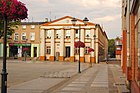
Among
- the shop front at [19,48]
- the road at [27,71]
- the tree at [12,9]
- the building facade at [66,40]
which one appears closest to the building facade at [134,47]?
the tree at [12,9]

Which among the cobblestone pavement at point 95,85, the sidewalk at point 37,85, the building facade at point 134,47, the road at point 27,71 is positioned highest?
the building facade at point 134,47

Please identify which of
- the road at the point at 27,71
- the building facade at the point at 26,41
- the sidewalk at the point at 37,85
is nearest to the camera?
A: the sidewalk at the point at 37,85

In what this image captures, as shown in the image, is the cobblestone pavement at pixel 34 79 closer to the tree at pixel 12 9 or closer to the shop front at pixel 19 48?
the tree at pixel 12 9

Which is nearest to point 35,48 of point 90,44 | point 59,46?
point 59,46

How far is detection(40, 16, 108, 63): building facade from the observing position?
254 feet

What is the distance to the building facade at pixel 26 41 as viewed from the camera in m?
88.6

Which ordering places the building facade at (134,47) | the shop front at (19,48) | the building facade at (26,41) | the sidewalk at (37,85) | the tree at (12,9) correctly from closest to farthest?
the tree at (12,9)
the building facade at (134,47)
the sidewalk at (37,85)
the building facade at (26,41)
the shop front at (19,48)

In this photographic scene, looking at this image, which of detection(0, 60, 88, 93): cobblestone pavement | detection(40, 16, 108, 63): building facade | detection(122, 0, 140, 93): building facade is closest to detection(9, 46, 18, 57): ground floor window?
detection(40, 16, 108, 63): building facade

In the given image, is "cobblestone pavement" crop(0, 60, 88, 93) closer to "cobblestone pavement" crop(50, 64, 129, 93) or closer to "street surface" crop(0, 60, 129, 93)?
"street surface" crop(0, 60, 129, 93)

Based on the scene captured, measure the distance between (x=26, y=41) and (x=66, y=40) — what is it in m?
14.2

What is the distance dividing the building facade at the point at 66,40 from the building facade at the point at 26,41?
648cm

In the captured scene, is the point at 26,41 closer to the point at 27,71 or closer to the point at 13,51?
the point at 13,51

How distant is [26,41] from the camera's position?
291 feet

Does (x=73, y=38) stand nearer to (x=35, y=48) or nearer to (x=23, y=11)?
(x=35, y=48)
